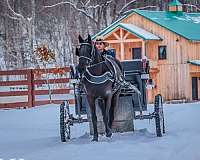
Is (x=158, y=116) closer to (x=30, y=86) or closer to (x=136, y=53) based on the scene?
(x=30, y=86)

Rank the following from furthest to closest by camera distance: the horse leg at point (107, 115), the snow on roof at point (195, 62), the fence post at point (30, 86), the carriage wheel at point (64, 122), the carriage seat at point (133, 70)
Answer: the snow on roof at point (195, 62)
the fence post at point (30, 86)
the carriage seat at point (133, 70)
the carriage wheel at point (64, 122)
the horse leg at point (107, 115)

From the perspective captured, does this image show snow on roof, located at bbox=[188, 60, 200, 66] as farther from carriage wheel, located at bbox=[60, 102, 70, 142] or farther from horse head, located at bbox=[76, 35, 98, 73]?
horse head, located at bbox=[76, 35, 98, 73]

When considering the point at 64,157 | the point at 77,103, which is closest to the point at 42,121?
the point at 77,103

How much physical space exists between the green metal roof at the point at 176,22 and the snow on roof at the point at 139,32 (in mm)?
601

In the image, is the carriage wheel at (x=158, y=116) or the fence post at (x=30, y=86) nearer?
the carriage wheel at (x=158, y=116)

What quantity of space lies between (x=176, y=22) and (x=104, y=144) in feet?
82.9

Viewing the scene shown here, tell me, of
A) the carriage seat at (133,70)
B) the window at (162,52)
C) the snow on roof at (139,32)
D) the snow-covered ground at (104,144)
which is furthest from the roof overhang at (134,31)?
the carriage seat at (133,70)

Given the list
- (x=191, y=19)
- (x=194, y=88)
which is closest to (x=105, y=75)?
(x=194, y=88)

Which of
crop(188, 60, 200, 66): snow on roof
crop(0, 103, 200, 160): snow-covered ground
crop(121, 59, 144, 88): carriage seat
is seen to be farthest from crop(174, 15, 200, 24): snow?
crop(121, 59, 144, 88): carriage seat

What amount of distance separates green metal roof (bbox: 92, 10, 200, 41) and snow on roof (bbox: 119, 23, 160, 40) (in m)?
0.60

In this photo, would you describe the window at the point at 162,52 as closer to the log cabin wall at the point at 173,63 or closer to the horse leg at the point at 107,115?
the log cabin wall at the point at 173,63

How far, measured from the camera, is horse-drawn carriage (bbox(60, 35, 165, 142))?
35.1ft

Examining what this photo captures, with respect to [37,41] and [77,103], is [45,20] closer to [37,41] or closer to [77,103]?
[37,41]

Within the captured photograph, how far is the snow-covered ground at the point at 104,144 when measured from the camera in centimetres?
868
